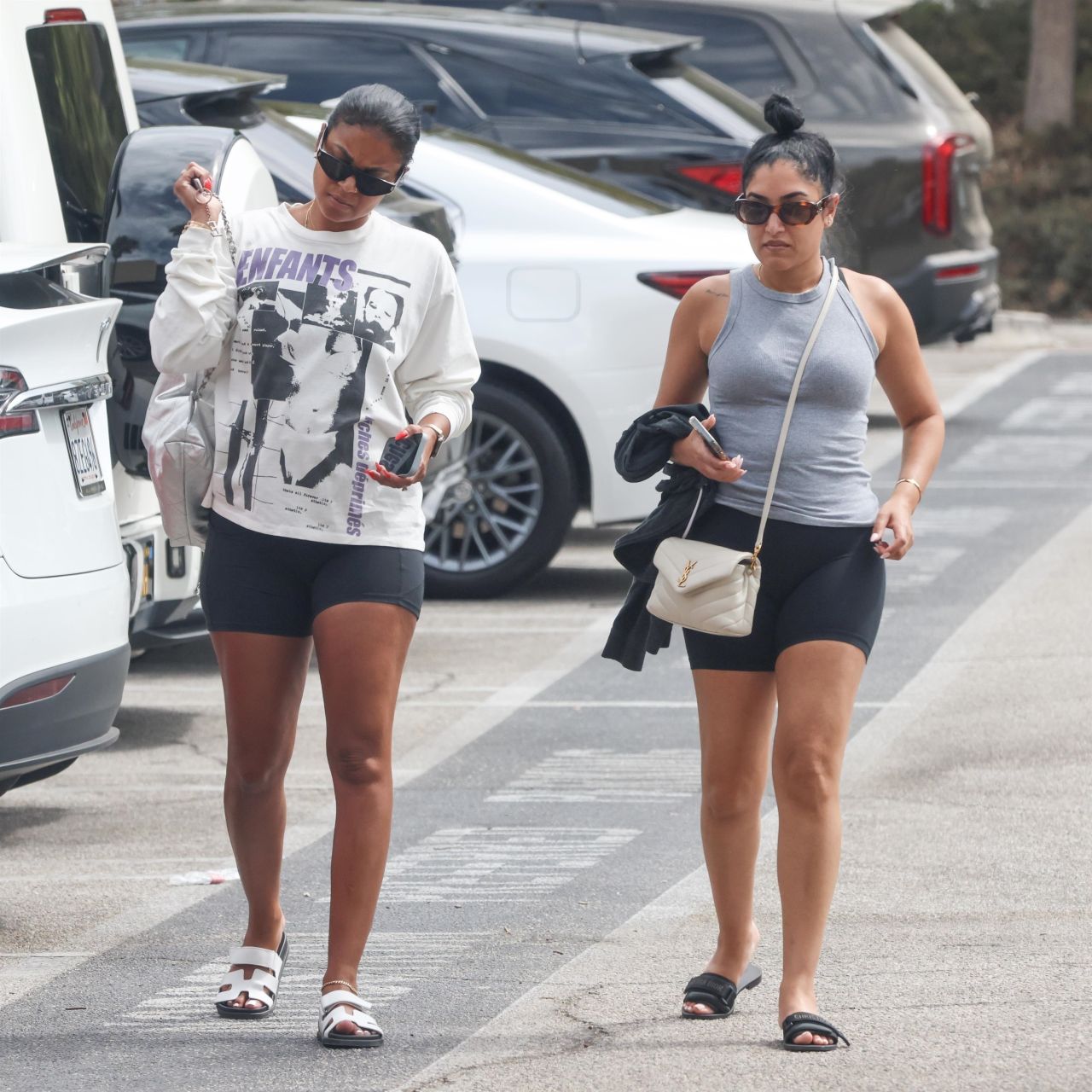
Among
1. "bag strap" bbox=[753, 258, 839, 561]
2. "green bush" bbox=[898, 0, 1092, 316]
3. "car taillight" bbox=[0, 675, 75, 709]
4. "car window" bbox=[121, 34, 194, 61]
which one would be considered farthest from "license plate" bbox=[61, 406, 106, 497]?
"green bush" bbox=[898, 0, 1092, 316]

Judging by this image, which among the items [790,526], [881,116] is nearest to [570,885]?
[790,526]

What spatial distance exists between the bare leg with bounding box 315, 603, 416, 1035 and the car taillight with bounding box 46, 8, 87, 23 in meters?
2.58

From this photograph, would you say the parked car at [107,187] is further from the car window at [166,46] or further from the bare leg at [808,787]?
the car window at [166,46]

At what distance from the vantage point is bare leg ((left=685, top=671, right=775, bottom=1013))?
14.2 ft

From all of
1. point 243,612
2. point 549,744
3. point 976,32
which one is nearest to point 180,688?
point 549,744

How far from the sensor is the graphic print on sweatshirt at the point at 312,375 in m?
4.24

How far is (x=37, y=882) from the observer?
550 centimetres

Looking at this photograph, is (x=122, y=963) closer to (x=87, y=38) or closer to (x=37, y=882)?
(x=37, y=882)

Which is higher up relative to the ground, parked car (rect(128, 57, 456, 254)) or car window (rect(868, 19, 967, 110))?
parked car (rect(128, 57, 456, 254))

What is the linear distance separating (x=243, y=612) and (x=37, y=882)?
1.52m

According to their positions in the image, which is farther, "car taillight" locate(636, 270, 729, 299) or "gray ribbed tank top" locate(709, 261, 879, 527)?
"car taillight" locate(636, 270, 729, 299)

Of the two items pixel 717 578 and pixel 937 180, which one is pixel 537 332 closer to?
pixel 717 578

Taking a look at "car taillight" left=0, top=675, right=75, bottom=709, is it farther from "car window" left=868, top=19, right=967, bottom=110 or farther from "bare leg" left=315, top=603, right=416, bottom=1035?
"car window" left=868, top=19, right=967, bottom=110

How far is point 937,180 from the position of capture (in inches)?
530
